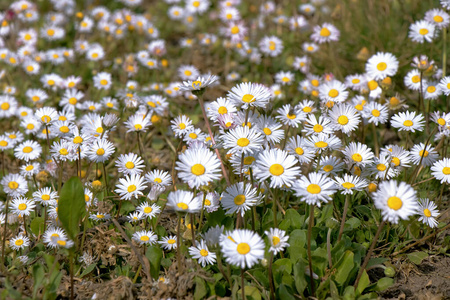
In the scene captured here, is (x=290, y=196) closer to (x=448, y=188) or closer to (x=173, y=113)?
(x=448, y=188)

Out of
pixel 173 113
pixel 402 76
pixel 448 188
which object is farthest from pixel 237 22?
pixel 448 188

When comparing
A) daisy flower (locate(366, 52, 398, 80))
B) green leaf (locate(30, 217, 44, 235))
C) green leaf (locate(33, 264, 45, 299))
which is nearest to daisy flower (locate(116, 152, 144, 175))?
green leaf (locate(30, 217, 44, 235))

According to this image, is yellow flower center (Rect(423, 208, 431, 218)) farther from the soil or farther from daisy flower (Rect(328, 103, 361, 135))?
daisy flower (Rect(328, 103, 361, 135))

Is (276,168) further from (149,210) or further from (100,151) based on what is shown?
(100,151)

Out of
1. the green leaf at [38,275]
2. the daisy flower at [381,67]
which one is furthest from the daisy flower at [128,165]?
the daisy flower at [381,67]

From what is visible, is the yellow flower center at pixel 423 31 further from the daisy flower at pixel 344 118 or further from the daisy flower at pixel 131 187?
the daisy flower at pixel 131 187

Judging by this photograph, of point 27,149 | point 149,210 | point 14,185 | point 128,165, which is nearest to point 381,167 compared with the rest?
point 149,210
